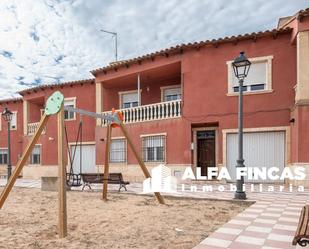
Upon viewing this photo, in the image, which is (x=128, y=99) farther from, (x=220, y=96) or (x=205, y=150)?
(x=220, y=96)

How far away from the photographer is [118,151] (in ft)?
57.1

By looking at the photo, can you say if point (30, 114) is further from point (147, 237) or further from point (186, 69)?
point (147, 237)

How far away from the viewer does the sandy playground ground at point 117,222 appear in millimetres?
5039

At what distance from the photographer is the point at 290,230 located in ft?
18.2

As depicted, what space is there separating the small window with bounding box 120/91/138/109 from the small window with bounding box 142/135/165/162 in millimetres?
3253

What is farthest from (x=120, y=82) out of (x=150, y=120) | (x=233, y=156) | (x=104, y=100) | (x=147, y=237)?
(x=147, y=237)

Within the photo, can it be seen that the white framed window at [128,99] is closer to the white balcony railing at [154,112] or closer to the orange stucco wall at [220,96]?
the white balcony railing at [154,112]

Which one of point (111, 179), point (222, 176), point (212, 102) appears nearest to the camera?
point (111, 179)

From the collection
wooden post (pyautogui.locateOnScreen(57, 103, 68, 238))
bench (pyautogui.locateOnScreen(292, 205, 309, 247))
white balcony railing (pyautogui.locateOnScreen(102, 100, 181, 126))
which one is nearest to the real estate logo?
white balcony railing (pyautogui.locateOnScreen(102, 100, 181, 126))

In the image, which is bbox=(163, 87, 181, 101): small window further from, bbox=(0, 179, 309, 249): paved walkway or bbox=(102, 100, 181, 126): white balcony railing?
bbox=(0, 179, 309, 249): paved walkway

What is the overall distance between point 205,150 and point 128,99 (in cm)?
635

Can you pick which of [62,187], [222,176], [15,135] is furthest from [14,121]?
[62,187]

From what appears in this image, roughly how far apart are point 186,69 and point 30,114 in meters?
13.9

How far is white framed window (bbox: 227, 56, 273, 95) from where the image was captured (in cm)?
1328
